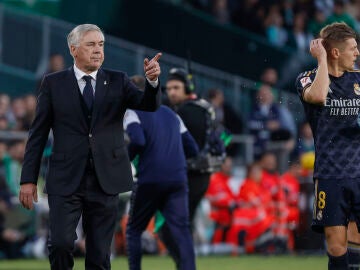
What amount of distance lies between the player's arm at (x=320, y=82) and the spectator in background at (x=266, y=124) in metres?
9.80

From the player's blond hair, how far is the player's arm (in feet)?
0.66

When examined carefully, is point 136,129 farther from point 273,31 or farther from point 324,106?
point 273,31

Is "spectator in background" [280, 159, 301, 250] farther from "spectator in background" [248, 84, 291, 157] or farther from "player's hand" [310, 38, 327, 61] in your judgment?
"player's hand" [310, 38, 327, 61]

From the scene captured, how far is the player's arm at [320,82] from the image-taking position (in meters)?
8.33

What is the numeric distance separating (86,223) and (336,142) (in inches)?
74.1

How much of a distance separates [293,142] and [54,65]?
4188 mm

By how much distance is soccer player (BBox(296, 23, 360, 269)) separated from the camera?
8469mm

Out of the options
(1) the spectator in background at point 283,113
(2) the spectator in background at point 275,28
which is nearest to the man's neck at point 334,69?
(1) the spectator in background at point 283,113

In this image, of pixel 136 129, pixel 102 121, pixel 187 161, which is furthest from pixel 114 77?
pixel 187 161

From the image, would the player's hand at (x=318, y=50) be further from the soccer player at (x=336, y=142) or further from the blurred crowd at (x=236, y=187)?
the blurred crowd at (x=236, y=187)

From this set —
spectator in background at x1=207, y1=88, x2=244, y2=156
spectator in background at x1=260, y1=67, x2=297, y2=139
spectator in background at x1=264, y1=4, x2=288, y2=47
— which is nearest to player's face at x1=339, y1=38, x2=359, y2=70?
spectator in background at x1=207, y1=88, x2=244, y2=156

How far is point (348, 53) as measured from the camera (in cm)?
862

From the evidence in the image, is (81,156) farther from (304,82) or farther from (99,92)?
(304,82)

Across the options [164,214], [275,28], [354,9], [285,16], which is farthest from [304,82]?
[354,9]
